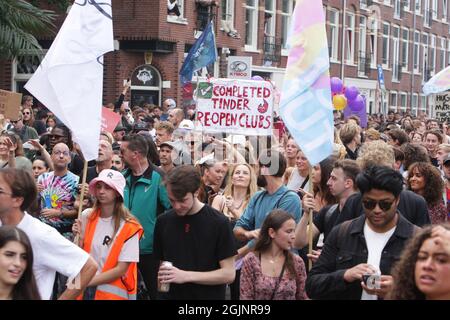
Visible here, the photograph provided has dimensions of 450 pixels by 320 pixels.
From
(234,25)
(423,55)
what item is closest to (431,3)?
(423,55)

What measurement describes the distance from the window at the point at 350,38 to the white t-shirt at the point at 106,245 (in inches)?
1480

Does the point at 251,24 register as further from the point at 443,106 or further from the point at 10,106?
the point at 10,106

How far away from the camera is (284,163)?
813 centimetres

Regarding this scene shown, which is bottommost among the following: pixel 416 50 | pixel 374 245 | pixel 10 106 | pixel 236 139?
pixel 374 245

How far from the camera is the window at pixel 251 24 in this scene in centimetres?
3384

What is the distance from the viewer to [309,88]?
7543 mm

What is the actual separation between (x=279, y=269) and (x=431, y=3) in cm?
5312

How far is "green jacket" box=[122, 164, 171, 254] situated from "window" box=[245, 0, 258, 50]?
84.9ft

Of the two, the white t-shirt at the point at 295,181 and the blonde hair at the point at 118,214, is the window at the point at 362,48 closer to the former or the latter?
the white t-shirt at the point at 295,181

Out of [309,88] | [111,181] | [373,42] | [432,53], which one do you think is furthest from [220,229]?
[432,53]

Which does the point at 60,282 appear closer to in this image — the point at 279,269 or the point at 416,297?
the point at 279,269

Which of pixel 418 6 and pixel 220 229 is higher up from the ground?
pixel 418 6

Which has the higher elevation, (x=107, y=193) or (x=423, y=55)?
(x=423, y=55)

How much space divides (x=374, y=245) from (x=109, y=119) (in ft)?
20.8
